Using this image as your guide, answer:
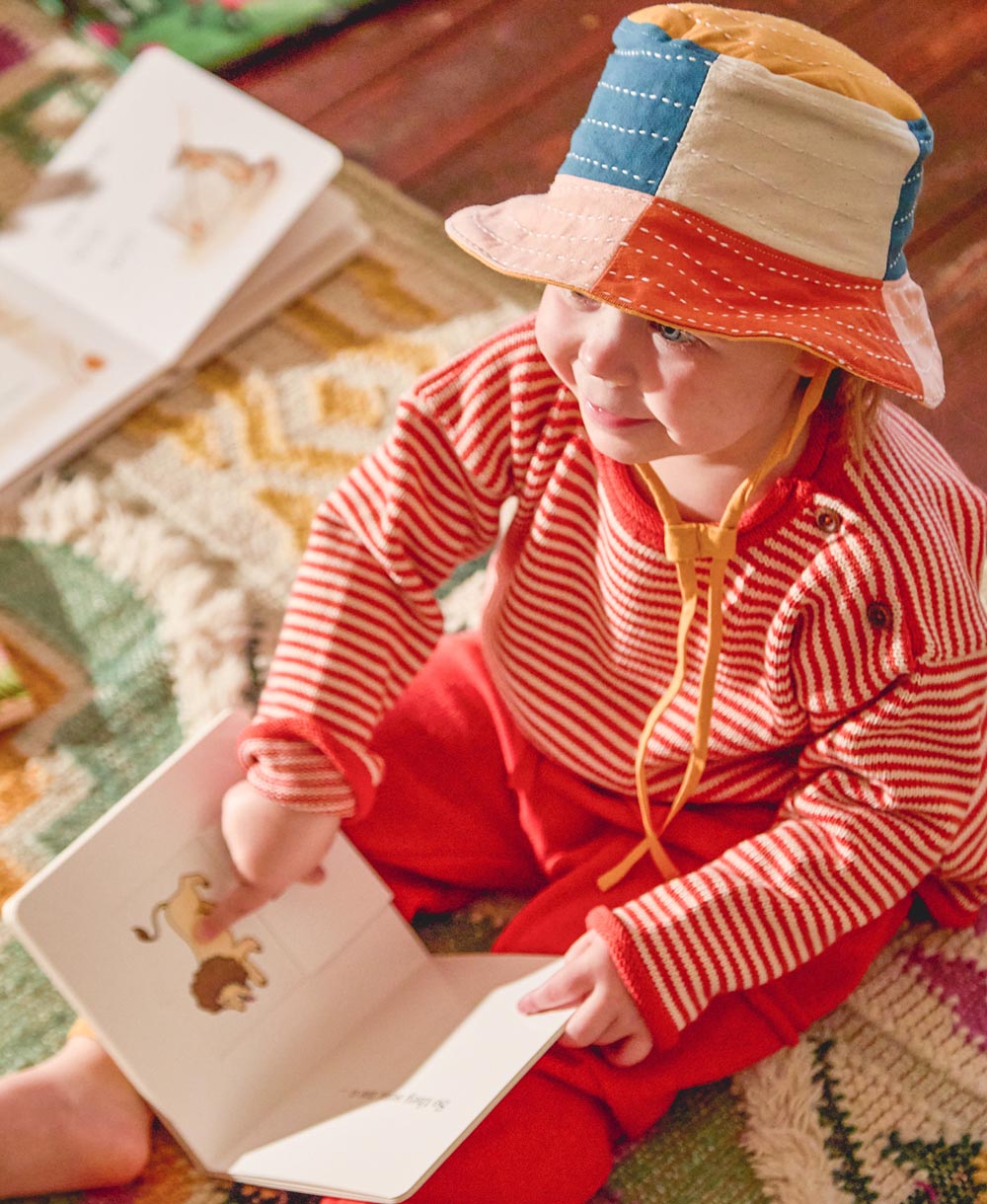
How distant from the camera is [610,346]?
1.74 ft

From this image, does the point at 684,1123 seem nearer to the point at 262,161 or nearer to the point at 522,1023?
the point at 522,1023

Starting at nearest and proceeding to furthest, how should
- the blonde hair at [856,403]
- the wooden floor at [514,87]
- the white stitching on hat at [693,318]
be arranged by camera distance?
the white stitching on hat at [693,318] < the blonde hair at [856,403] < the wooden floor at [514,87]

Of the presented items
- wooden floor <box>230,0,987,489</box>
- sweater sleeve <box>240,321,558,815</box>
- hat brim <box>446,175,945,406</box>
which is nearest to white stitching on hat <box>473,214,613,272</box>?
hat brim <box>446,175,945,406</box>

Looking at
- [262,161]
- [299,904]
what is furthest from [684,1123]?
[262,161]

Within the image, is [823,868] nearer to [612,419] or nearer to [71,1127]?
[612,419]

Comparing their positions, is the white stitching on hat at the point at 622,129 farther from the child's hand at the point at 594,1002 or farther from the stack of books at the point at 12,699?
the stack of books at the point at 12,699

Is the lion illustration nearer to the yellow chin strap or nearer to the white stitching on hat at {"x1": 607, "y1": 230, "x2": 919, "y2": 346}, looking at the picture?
the yellow chin strap

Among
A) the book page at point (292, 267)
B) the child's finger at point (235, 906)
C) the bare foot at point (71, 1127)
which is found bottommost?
A: the bare foot at point (71, 1127)

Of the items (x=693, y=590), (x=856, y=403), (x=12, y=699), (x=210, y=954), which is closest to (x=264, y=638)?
(x=12, y=699)

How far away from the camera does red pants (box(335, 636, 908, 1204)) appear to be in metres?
0.68

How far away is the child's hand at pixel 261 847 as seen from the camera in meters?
0.72

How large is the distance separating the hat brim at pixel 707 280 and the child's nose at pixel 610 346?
4cm

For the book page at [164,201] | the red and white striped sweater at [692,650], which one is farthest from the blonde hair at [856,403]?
the book page at [164,201]

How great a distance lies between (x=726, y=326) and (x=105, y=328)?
77 cm
